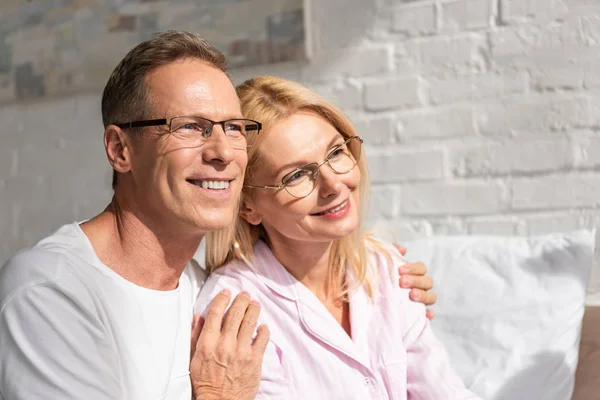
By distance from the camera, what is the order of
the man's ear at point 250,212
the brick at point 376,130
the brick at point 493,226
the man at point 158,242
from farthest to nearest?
the brick at point 376,130 → the brick at point 493,226 → the man's ear at point 250,212 → the man at point 158,242

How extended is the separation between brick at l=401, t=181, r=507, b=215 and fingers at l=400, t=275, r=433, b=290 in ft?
1.60

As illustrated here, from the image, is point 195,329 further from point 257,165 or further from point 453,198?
point 453,198

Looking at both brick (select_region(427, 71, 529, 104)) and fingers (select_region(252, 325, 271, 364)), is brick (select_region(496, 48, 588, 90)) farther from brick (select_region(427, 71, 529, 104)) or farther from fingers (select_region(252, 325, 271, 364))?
fingers (select_region(252, 325, 271, 364))

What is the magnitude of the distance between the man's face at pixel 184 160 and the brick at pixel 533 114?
1032 mm

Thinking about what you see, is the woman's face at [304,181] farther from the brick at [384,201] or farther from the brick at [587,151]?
the brick at [587,151]

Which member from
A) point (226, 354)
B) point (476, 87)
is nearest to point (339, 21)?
point (476, 87)

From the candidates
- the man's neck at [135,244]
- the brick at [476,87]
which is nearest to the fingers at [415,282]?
the man's neck at [135,244]

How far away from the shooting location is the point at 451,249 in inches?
76.5

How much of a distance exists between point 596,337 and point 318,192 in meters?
0.82

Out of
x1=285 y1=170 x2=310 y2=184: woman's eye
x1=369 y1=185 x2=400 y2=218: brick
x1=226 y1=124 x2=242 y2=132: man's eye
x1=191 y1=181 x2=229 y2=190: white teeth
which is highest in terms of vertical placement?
x1=226 y1=124 x2=242 y2=132: man's eye

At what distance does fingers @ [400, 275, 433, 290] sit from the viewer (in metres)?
1.68

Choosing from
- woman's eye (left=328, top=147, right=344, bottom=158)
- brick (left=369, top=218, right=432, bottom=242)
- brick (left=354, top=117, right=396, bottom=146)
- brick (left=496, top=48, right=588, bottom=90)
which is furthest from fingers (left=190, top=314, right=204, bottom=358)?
brick (left=496, top=48, right=588, bottom=90)

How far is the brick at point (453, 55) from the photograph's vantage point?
2.11m

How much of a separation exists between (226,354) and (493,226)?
1048 millimetres
